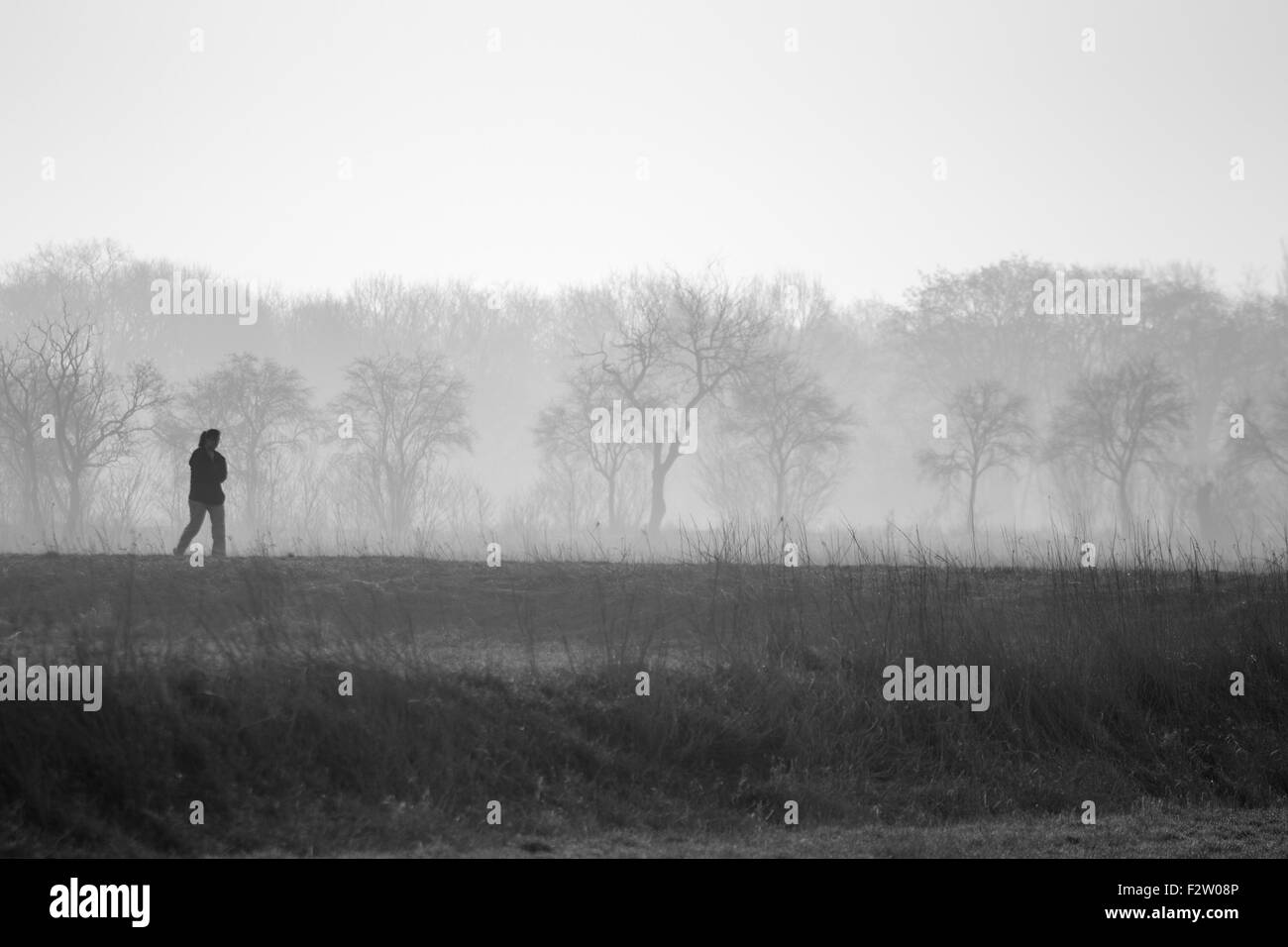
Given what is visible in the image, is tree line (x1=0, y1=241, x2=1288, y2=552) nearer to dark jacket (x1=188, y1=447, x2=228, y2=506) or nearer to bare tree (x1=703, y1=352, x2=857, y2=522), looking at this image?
bare tree (x1=703, y1=352, x2=857, y2=522)

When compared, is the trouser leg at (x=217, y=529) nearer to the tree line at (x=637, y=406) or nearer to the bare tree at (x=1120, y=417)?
the tree line at (x=637, y=406)

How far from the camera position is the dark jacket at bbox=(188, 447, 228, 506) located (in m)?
21.7

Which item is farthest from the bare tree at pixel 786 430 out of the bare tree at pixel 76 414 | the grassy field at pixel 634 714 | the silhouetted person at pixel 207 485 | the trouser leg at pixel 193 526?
the grassy field at pixel 634 714

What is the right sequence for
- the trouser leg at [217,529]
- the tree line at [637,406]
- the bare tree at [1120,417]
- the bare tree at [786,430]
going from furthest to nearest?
the bare tree at [1120,417] < the bare tree at [786,430] < the tree line at [637,406] < the trouser leg at [217,529]

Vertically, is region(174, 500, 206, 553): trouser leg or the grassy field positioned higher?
region(174, 500, 206, 553): trouser leg

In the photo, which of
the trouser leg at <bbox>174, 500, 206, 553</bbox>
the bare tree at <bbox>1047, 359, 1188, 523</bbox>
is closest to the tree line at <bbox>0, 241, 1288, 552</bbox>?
the bare tree at <bbox>1047, 359, 1188, 523</bbox>

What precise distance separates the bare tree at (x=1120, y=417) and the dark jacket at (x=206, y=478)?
55.4 m

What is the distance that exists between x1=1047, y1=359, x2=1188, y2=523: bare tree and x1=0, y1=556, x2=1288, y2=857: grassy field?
164 ft

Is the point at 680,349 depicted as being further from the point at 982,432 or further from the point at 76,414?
the point at 76,414

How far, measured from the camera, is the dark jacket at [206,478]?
855 inches

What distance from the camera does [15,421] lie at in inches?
2147
